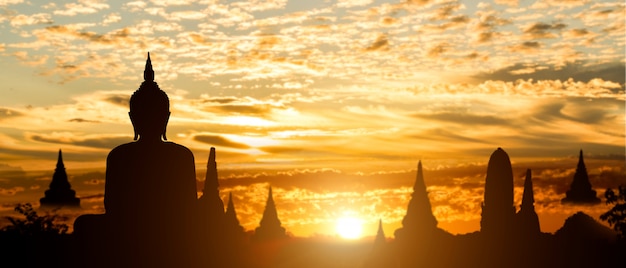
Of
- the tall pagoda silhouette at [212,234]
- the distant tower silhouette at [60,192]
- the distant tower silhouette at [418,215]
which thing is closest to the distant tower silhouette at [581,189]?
the distant tower silhouette at [418,215]

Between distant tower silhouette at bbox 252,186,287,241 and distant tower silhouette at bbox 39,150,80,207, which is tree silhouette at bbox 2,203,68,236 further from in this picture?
distant tower silhouette at bbox 252,186,287,241

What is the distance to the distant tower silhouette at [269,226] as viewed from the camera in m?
124

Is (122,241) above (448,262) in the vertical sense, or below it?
above

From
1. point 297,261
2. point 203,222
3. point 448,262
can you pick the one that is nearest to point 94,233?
point 203,222

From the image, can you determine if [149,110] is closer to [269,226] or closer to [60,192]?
[60,192]

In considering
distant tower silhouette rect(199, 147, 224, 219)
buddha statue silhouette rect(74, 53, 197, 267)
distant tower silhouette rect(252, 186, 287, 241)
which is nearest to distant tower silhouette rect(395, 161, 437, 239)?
distant tower silhouette rect(252, 186, 287, 241)

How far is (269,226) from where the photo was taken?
124750 mm

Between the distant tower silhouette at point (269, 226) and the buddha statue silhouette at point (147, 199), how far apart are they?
340ft

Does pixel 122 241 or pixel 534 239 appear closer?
pixel 122 241

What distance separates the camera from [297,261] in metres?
104

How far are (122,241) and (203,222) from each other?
2263 mm

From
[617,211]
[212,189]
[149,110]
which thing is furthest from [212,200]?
[617,211]

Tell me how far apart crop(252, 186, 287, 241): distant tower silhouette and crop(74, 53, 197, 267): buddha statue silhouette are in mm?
103637

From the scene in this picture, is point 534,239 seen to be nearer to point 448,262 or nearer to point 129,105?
point 448,262
